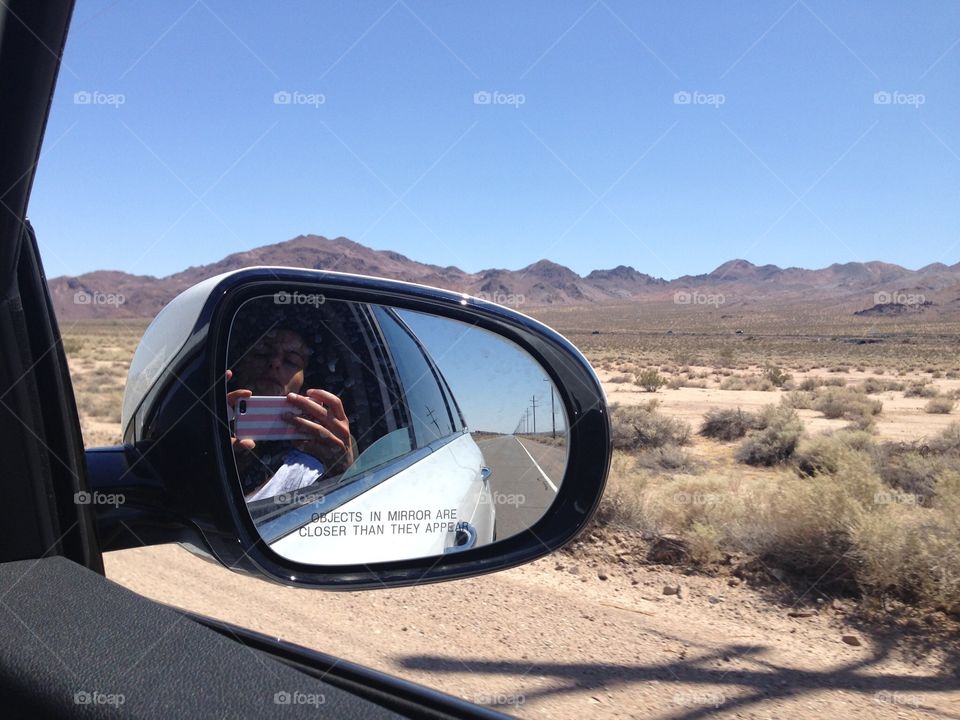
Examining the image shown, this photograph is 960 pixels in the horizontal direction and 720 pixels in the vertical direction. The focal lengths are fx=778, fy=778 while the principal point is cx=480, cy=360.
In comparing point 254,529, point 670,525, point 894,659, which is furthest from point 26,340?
point 670,525

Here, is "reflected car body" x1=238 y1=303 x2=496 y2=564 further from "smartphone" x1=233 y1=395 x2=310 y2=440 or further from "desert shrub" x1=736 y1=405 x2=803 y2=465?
"desert shrub" x1=736 y1=405 x2=803 y2=465

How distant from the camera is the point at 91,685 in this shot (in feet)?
4.76

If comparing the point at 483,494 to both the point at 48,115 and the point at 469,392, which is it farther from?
the point at 48,115

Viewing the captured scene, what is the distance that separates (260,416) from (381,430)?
2.84 feet

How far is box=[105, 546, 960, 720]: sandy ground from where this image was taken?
4.57 m

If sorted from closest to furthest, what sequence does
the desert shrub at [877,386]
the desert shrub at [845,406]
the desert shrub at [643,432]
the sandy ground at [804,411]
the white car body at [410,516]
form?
the white car body at [410,516], the desert shrub at [643,432], the sandy ground at [804,411], the desert shrub at [845,406], the desert shrub at [877,386]

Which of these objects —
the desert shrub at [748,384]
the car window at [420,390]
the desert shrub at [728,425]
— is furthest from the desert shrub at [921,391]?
the car window at [420,390]

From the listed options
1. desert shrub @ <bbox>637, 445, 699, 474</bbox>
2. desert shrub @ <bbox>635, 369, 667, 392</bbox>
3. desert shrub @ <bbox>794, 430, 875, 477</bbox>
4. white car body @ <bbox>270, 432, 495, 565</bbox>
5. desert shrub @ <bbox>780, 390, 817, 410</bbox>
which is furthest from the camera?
desert shrub @ <bbox>635, 369, 667, 392</bbox>

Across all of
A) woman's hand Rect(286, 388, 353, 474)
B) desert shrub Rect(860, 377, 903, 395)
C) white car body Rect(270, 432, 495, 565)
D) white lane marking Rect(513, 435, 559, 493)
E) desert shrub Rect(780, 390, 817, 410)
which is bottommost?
desert shrub Rect(780, 390, 817, 410)

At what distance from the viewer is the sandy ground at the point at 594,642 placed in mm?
4570

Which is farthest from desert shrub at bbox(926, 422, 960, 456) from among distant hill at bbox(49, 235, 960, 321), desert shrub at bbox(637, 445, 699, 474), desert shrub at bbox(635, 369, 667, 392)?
distant hill at bbox(49, 235, 960, 321)

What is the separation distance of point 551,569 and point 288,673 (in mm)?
6040

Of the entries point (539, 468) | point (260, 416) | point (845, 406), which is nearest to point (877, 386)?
point (845, 406)

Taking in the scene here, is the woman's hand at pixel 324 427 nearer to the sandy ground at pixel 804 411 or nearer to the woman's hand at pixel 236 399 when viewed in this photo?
the woman's hand at pixel 236 399
